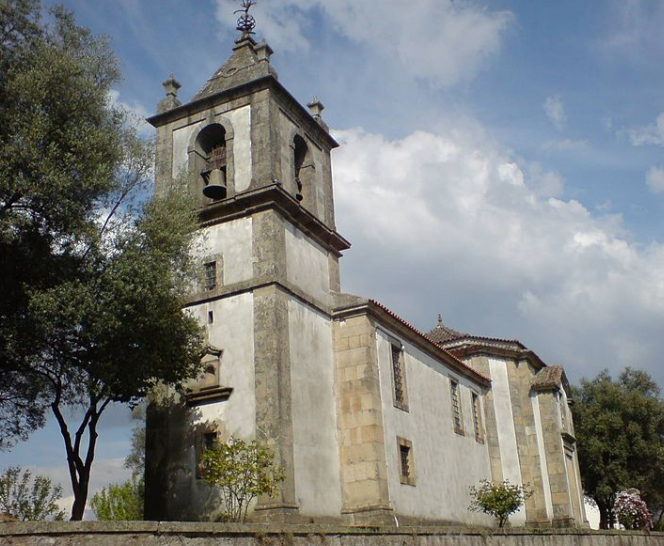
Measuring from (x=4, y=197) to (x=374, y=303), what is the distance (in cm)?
997

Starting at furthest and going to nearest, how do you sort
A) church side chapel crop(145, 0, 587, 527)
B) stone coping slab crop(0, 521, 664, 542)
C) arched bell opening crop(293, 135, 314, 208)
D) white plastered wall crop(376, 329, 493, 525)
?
1. arched bell opening crop(293, 135, 314, 208)
2. white plastered wall crop(376, 329, 493, 525)
3. church side chapel crop(145, 0, 587, 527)
4. stone coping slab crop(0, 521, 664, 542)

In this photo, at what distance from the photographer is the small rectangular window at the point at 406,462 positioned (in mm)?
20297

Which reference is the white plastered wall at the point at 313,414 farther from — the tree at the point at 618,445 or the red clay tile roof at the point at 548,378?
the tree at the point at 618,445

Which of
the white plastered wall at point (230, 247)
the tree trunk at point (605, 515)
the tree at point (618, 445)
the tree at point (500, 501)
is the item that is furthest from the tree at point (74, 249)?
the tree trunk at point (605, 515)

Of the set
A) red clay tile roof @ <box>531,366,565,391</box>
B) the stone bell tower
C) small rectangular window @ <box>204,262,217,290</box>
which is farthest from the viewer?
red clay tile roof @ <box>531,366,565,391</box>

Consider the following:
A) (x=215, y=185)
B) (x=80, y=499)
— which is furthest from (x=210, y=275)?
(x=80, y=499)

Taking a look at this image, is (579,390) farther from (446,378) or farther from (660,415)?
(446,378)

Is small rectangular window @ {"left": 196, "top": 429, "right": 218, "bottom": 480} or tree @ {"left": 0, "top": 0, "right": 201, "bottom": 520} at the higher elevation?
tree @ {"left": 0, "top": 0, "right": 201, "bottom": 520}

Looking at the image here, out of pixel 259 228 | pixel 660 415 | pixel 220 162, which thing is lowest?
pixel 660 415

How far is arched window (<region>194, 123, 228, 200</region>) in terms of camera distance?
67.4 feet

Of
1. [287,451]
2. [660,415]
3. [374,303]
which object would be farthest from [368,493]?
[660,415]

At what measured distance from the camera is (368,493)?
60.0ft

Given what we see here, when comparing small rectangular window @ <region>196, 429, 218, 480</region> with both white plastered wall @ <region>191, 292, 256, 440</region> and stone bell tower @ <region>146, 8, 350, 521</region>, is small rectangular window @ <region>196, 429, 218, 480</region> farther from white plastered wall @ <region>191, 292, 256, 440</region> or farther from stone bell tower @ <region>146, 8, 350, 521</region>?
white plastered wall @ <region>191, 292, 256, 440</region>

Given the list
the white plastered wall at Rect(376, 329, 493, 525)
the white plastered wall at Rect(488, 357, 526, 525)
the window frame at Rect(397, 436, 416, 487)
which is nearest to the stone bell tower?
the white plastered wall at Rect(376, 329, 493, 525)
